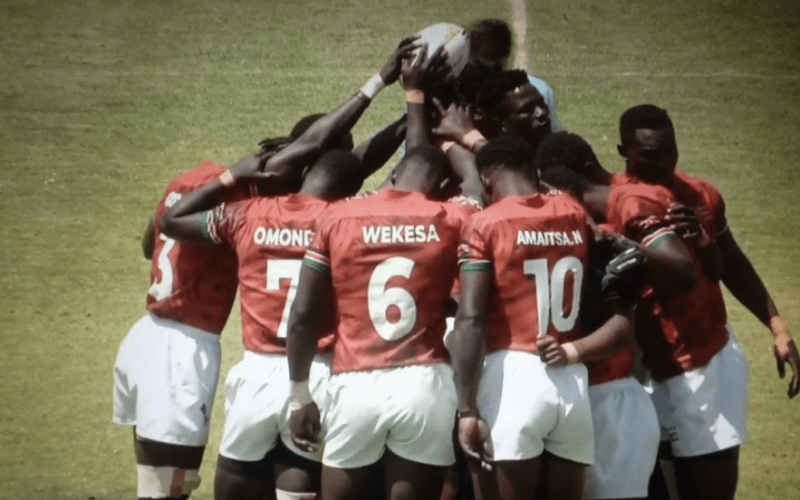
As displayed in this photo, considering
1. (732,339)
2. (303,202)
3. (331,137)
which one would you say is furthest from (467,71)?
(732,339)

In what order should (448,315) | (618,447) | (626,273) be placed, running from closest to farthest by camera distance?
(626,273), (618,447), (448,315)

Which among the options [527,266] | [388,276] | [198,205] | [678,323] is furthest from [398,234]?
[678,323]

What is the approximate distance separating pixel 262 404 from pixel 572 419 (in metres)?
1.46

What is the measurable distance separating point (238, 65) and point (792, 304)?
21.1 feet

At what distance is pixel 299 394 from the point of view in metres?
6.23

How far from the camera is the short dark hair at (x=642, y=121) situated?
6.69 m

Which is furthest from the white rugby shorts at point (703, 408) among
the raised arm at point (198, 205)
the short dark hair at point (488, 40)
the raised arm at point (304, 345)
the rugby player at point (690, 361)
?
the raised arm at point (198, 205)

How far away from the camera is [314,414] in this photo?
247 inches

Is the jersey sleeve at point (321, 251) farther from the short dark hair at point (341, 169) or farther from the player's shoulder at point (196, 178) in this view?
the player's shoulder at point (196, 178)

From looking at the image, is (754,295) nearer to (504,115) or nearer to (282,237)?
(504,115)

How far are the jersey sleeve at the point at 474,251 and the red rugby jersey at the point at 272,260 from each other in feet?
2.61

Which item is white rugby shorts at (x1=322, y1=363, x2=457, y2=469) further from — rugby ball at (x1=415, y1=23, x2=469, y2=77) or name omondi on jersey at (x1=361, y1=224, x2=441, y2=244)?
rugby ball at (x1=415, y1=23, x2=469, y2=77)

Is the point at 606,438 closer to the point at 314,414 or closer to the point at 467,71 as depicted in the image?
the point at 314,414

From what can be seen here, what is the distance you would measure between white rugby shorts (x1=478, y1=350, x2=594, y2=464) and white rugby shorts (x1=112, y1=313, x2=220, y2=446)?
1.89m
